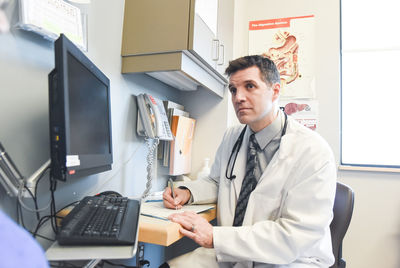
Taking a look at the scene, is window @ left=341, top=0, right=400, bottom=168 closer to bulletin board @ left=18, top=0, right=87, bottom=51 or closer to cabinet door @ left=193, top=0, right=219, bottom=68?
cabinet door @ left=193, top=0, right=219, bottom=68

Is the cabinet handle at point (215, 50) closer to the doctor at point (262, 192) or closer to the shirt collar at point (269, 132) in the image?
the doctor at point (262, 192)

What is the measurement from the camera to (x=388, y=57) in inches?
73.3

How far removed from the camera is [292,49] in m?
1.98

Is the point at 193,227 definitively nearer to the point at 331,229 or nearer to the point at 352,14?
the point at 331,229

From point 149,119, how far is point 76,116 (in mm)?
563

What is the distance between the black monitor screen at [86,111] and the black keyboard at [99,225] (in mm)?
161

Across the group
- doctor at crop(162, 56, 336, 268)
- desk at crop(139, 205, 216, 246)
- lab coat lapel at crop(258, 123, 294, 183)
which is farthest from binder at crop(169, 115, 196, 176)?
desk at crop(139, 205, 216, 246)

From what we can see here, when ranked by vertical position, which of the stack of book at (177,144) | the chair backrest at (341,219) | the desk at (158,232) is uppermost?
the stack of book at (177,144)

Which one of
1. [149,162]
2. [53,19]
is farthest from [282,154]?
[53,19]

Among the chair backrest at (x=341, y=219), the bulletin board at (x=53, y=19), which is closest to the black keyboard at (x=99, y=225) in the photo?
the bulletin board at (x=53, y=19)

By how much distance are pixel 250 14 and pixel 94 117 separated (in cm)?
177

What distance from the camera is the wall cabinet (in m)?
1.14

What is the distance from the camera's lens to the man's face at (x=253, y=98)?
110 centimetres

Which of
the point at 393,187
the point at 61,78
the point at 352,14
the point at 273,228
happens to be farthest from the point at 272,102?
the point at 352,14
